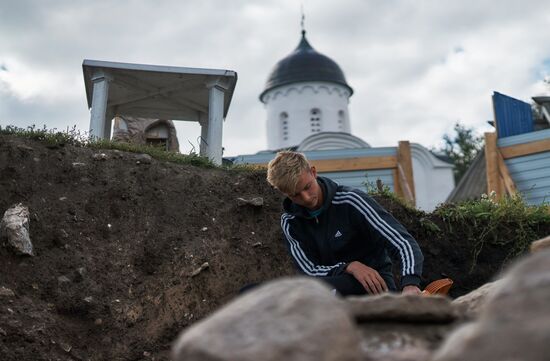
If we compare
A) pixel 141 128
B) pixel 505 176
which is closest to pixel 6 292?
pixel 141 128

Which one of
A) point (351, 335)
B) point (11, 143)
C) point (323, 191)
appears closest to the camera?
point (351, 335)

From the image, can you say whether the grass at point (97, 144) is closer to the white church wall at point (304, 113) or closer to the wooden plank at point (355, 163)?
the wooden plank at point (355, 163)

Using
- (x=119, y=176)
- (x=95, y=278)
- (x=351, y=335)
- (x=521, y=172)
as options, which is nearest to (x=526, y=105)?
(x=521, y=172)

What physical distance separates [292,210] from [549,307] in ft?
9.04

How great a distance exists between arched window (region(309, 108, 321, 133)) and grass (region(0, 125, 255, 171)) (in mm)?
20322

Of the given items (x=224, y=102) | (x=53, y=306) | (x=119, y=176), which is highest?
(x=224, y=102)

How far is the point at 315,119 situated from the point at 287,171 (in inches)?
941

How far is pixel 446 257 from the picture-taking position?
20.8 feet

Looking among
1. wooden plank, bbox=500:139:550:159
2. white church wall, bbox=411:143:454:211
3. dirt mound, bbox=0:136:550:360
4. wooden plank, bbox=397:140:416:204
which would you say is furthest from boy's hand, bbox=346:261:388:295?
white church wall, bbox=411:143:454:211

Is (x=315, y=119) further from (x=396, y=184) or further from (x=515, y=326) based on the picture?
(x=515, y=326)

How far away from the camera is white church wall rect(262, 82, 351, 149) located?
2692 centimetres

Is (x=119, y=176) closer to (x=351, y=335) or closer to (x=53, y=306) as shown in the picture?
(x=53, y=306)

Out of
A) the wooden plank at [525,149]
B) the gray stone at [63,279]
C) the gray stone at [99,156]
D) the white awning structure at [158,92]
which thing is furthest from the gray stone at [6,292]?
the wooden plank at [525,149]

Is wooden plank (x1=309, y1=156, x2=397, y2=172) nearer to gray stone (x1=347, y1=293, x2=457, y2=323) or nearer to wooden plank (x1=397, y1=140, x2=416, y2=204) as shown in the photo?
wooden plank (x1=397, y1=140, x2=416, y2=204)
